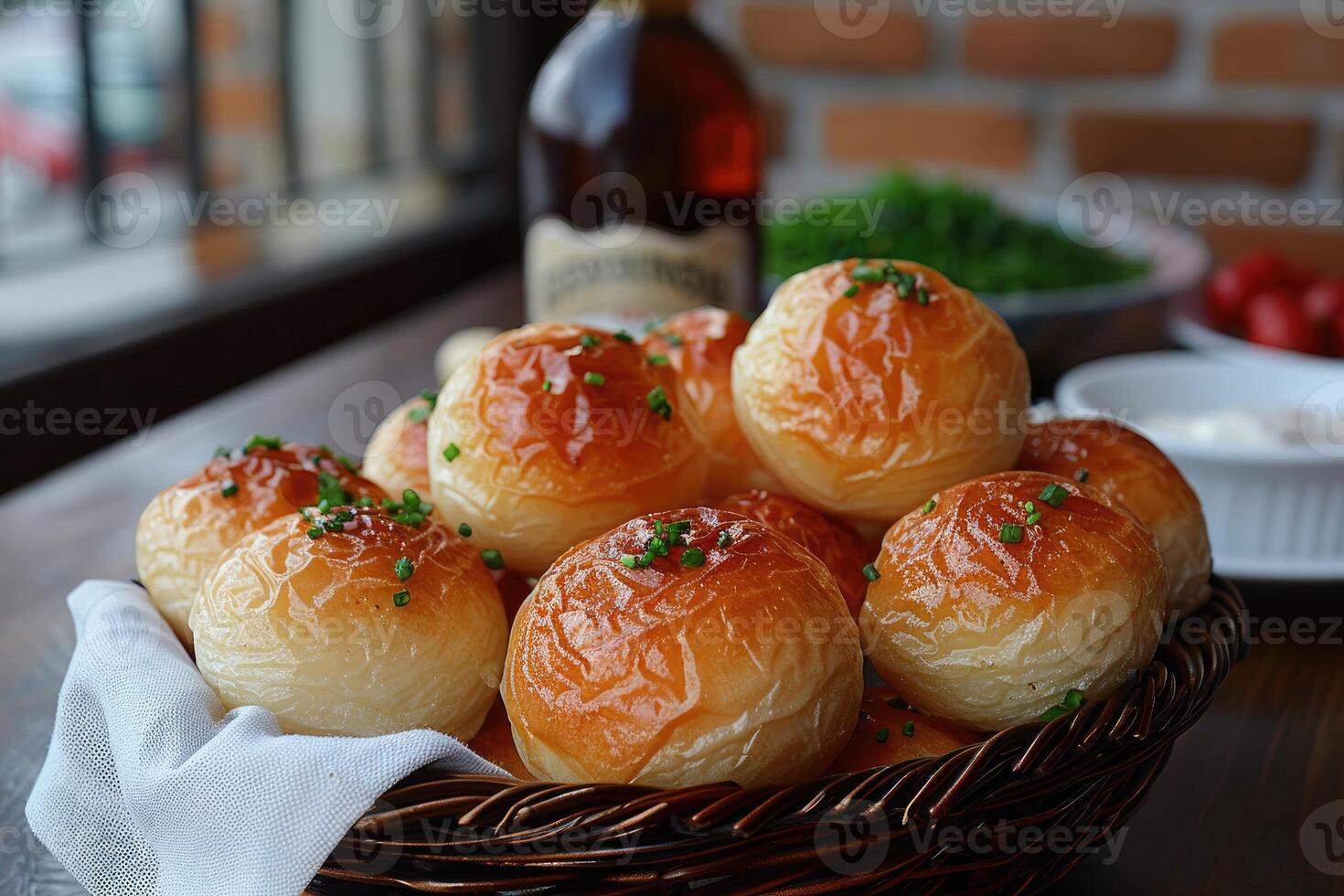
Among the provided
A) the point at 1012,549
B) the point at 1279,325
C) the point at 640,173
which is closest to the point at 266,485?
the point at 1012,549

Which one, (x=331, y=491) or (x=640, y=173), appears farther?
(x=640, y=173)

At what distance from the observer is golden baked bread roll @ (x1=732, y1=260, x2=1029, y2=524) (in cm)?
68

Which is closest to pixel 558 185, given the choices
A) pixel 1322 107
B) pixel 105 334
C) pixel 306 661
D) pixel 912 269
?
pixel 105 334

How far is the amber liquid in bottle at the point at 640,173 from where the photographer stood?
1.37 meters

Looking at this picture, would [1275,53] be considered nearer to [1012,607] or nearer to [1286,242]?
[1286,242]

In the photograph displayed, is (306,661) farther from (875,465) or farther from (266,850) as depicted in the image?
(875,465)

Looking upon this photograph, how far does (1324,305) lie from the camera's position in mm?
1568

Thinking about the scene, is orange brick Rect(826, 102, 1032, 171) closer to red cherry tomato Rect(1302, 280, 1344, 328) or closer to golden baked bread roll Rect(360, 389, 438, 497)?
red cherry tomato Rect(1302, 280, 1344, 328)

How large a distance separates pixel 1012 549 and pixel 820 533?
0.42 ft

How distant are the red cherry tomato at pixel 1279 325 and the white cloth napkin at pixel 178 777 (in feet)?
4.16

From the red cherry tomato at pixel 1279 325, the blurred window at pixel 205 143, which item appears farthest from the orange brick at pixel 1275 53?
the blurred window at pixel 205 143

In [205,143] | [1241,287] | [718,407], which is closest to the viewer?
[718,407]

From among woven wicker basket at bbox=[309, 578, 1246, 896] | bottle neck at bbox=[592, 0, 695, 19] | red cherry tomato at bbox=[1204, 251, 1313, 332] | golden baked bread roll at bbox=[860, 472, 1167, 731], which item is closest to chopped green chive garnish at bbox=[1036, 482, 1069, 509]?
golden baked bread roll at bbox=[860, 472, 1167, 731]

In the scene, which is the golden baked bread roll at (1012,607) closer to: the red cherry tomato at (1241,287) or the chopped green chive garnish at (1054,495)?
the chopped green chive garnish at (1054,495)
